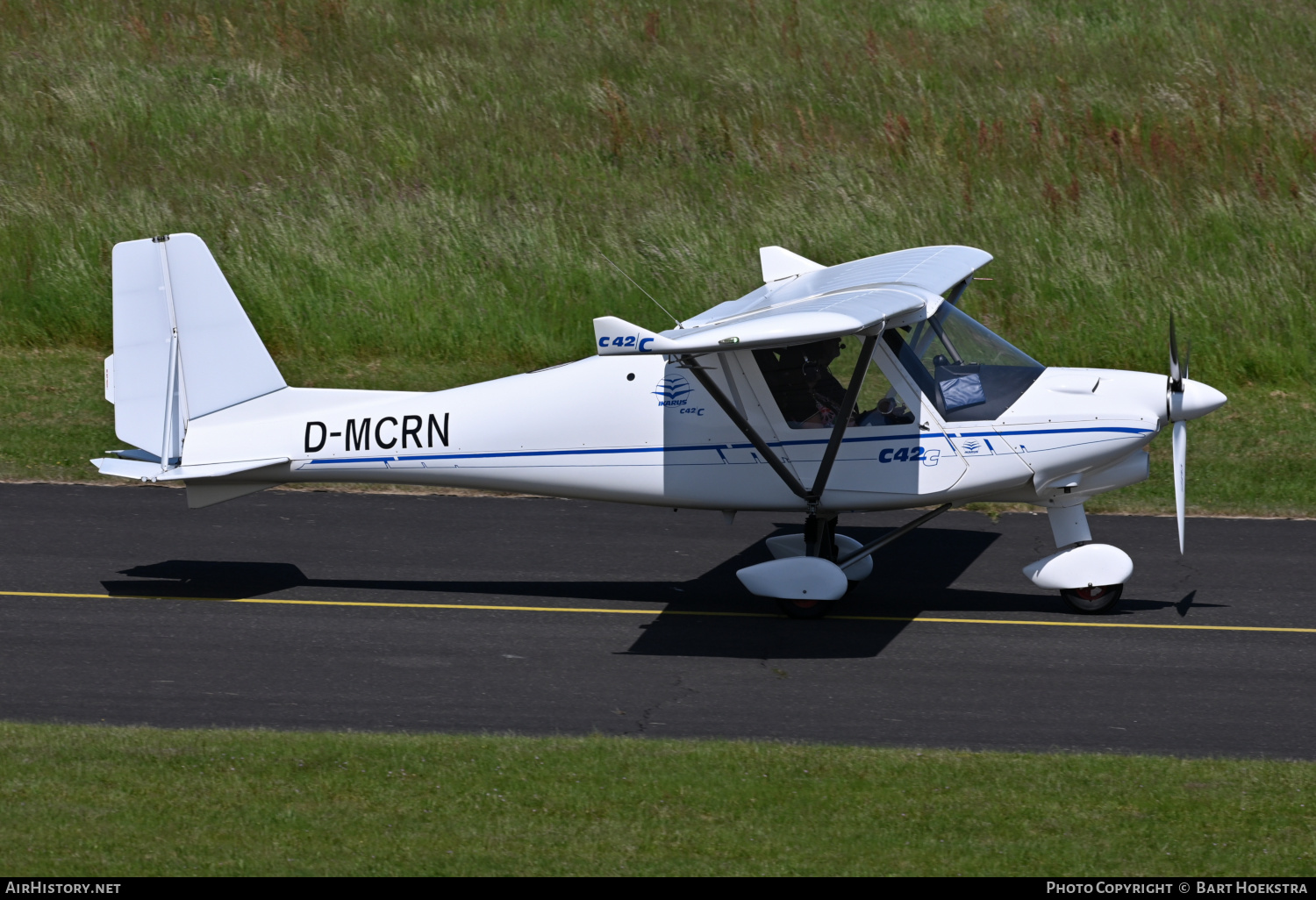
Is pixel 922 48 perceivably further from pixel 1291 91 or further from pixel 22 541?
pixel 22 541

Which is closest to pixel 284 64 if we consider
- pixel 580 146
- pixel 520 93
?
pixel 520 93

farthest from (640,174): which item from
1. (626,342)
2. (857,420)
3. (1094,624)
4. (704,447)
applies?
(626,342)

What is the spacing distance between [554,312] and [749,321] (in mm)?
9920

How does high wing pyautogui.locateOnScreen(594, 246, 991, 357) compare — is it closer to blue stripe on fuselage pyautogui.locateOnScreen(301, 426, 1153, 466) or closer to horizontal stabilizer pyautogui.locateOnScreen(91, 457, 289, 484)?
blue stripe on fuselage pyautogui.locateOnScreen(301, 426, 1153, 466)

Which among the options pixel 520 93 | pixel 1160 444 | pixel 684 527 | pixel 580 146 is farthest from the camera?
pixel 520 93

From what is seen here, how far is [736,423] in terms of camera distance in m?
9.84

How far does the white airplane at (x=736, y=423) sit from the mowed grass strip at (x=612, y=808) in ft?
8.60

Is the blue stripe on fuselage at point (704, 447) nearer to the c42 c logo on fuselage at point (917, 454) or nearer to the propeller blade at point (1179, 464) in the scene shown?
the c42 c logo on fuselage at point (917, 454)

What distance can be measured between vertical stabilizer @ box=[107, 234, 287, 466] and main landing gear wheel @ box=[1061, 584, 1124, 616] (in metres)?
5.88

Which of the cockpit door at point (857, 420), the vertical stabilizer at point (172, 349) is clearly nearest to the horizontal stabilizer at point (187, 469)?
the vertical stabilizer at point (172, 349)

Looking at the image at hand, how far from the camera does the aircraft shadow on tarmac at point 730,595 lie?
988 centimetres

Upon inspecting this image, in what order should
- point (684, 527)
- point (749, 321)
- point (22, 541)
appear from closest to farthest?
point (749, 321) < point (22, 541) < point (684, 527)

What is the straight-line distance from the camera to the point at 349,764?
7359mm

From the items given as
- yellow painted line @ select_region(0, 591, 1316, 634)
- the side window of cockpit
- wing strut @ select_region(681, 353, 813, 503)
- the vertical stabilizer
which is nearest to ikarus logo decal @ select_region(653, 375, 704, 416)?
wing strut @ select_region(681, 353, 813, 503)
